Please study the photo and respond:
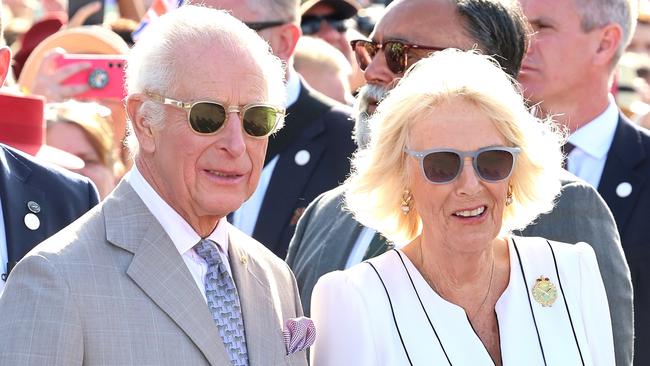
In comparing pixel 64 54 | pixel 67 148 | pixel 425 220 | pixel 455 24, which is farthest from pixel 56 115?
pixel 425 220

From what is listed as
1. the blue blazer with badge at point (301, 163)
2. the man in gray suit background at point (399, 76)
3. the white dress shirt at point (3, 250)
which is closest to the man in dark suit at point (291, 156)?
the blue blazer with badge at point (301, 163)

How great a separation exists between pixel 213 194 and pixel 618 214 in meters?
2.21

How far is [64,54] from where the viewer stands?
7324 millimetres

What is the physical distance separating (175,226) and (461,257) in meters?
0.94

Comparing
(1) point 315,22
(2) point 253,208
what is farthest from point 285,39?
(1) point 315,22

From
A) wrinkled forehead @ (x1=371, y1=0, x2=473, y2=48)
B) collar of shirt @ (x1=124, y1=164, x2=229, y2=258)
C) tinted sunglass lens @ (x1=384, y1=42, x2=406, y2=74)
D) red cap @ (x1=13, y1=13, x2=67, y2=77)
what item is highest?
wrinkled forehead @ (x1=371, y1=0, x2=473, y2=48)

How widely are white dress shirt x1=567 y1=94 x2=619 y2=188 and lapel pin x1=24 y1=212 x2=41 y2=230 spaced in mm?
2334

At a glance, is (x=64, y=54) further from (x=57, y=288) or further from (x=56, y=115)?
(x=57, y=288)

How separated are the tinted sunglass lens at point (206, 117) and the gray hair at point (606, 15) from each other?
294cm

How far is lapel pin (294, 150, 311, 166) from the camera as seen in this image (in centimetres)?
593

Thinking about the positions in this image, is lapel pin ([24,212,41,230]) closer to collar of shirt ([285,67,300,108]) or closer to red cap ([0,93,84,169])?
red cap ([0,93,84,169])

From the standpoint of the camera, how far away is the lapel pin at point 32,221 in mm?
4406

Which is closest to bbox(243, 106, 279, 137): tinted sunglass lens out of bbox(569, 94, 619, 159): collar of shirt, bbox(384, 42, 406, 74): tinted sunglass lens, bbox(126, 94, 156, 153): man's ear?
bbox(126, 94, 156, 153): man's ear

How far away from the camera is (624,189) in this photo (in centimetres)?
543
